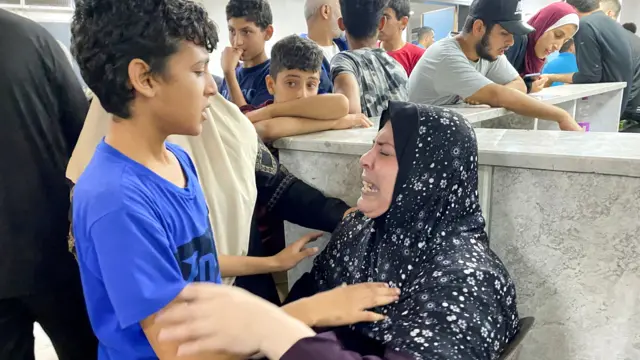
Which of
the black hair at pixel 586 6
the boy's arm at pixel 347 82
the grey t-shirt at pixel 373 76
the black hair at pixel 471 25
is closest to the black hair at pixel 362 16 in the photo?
the grey t-shirt at pixel 373 76

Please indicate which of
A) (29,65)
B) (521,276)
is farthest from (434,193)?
(29,65)

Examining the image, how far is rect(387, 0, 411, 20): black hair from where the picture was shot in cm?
232

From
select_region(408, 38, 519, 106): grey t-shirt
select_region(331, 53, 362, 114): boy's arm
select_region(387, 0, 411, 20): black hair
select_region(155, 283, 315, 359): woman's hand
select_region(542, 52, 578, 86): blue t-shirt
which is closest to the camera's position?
select_region(155, 283, 315, 359): woman's hand

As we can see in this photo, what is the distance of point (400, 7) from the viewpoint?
7.73ft

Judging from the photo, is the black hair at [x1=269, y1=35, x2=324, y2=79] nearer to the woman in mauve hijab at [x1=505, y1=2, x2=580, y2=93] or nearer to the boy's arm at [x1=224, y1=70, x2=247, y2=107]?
the boy's arm at [x1=224, y1=70, x2=247, y2=107]

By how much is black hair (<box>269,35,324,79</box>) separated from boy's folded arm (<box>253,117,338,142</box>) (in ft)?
0.74

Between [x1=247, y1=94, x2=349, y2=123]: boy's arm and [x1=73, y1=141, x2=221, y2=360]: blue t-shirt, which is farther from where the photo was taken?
[x1=247, y1=94, x2=349, y2=123]: boy's arm

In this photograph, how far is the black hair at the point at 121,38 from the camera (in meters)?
0.74

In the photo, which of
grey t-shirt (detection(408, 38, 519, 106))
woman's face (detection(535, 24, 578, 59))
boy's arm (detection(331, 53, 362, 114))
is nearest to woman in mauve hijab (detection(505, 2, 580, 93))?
woman's face (detection(535, 24, 578, 59))

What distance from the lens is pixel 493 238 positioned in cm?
110

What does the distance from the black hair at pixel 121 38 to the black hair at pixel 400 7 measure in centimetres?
172

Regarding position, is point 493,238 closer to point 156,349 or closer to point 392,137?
point 392,137

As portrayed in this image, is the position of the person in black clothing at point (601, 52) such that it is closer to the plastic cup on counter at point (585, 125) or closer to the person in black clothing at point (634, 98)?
the person in black clothing at point (634, 98)

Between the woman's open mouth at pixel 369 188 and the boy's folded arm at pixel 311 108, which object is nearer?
the woman's open mouth at pixel 369 188
